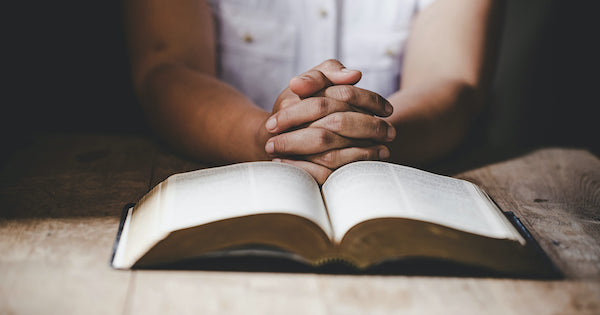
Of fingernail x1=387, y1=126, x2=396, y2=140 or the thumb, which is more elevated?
the thumb

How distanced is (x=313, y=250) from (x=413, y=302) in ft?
0.42

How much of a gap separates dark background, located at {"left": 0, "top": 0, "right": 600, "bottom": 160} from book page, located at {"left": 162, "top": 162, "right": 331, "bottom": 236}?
0.57 meters

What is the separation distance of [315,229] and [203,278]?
0.14 m

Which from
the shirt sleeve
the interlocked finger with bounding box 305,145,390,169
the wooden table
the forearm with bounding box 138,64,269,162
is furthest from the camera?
the shirt sleeve

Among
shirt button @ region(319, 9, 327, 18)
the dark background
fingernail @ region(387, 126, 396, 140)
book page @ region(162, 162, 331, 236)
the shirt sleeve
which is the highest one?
the shirt sleeve

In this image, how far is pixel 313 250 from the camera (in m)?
0.55

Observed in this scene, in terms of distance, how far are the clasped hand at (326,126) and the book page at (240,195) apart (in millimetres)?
80

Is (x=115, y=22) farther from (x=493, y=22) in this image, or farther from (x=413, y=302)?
(x=413, y=302)

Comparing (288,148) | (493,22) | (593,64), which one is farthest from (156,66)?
(593,64)

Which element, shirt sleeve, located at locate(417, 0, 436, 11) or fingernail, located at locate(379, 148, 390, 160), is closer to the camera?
fingernail, located at locate(379, 148, 390, 160)

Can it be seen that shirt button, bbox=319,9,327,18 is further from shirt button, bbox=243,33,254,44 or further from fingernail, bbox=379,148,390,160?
fingernail, bbox=379,148,390,160

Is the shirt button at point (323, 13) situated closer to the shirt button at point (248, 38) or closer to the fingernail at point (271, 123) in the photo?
the shirt button at point (248, 38)

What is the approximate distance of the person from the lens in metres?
0.76

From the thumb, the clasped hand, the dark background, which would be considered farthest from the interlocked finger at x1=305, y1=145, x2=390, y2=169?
the dark background
